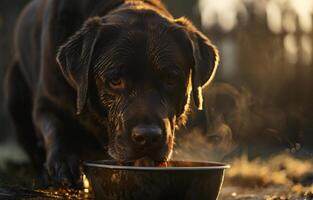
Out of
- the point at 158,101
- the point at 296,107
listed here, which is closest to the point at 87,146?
the point at 158,101

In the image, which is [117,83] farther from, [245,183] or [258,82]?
[258,82]

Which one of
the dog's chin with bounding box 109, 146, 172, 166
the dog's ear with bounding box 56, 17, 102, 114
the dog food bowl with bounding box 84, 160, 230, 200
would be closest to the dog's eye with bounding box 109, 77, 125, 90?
the dog's ear with bounding box 56, 17, 102, 114

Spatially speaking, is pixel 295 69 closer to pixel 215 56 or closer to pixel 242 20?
pixel 242 20

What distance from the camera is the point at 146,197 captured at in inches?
139

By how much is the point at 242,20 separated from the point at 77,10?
729cm

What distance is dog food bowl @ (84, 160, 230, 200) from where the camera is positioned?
11.4 ft

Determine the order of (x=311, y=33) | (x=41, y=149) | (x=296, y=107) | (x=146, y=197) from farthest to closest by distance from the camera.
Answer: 1. (x=311, y=33)
2. (x=296, y=107)
3. (x=41, y=149)
4. (x=146, y=197)

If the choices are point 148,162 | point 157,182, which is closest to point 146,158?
point 148,162

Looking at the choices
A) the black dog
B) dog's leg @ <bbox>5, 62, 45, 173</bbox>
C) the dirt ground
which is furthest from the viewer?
dog's leg @ <bbox>5, 62, 45, 173</bbox>

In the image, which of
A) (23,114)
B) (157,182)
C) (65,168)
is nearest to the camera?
(157,182)

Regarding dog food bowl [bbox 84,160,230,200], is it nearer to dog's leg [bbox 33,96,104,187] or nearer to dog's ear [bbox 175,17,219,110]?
dog's leg [bbox 33,96,104,187]

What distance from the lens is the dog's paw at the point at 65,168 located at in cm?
447

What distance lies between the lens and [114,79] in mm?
4367

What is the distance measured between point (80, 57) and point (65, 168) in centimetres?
70
